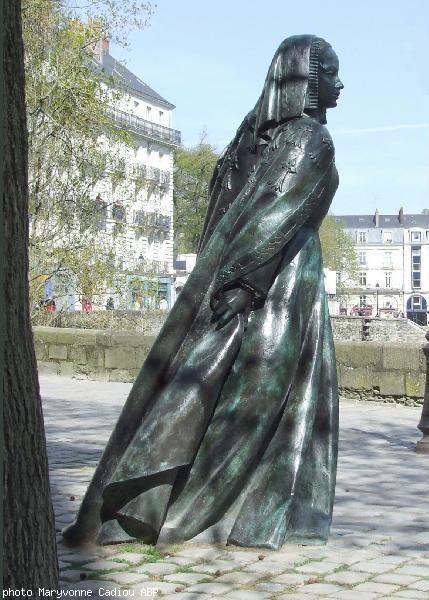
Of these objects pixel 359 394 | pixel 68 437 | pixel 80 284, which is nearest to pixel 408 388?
pixel 359 394

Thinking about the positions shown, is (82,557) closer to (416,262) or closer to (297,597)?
(297,597)

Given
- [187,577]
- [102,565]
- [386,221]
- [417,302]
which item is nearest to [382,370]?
[102,565]

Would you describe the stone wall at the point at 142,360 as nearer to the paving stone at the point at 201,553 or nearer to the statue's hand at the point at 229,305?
the statue's hand at the point at 229,305

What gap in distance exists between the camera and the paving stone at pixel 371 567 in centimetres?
535

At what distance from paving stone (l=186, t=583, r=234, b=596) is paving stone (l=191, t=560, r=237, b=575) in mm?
176

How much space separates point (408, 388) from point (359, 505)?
7865 millimetres

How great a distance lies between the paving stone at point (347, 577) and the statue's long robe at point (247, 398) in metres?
0.43

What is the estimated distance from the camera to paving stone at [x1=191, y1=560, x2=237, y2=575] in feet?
17.1

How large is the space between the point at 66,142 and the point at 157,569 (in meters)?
21.0

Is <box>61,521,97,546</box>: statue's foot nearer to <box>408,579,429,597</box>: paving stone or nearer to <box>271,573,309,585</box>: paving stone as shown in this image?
<box>271,573,309,585</box>: paving stone

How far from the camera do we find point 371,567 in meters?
5.41

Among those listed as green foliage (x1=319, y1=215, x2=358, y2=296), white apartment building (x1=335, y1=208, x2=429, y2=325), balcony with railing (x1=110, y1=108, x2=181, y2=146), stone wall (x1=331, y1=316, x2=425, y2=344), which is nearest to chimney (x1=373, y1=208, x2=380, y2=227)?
white apartment building (x1=335, y1=208, x2=429, y2=325)

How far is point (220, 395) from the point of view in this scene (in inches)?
228

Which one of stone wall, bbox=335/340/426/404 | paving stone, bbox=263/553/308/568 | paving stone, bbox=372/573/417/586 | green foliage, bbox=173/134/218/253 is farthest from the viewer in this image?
green foliage, bbox=173/134/218/253
